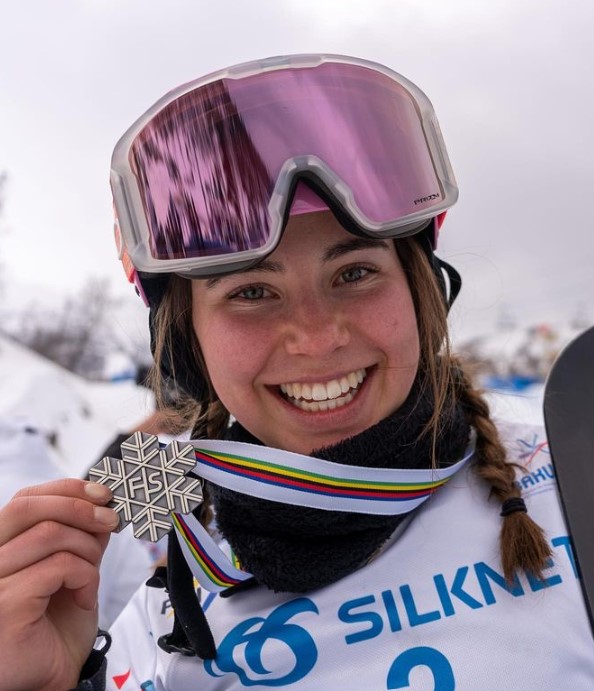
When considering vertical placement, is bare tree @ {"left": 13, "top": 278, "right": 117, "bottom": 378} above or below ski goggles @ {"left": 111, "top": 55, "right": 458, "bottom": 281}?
below

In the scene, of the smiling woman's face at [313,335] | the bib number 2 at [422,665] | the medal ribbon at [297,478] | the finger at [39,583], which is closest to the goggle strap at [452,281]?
the smiling woman's face at [313,335]

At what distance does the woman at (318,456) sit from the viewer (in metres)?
1.24

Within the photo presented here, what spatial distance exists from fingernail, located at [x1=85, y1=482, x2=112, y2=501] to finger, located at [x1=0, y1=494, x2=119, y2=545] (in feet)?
0.05

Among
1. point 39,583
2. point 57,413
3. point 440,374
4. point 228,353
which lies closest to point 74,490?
point 39,583

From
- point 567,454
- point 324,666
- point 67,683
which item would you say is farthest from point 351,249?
point 67,683

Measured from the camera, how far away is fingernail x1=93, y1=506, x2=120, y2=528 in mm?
1170

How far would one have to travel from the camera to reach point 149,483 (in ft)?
3.93

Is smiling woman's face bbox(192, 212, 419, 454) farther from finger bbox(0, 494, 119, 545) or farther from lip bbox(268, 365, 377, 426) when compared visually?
finger bbox(0, 494, 119, 545)

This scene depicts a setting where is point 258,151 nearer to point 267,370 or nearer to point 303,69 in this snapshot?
point 303,69

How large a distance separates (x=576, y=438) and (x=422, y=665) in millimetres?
584

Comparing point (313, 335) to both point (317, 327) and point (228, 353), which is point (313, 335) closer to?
point (317, 327)

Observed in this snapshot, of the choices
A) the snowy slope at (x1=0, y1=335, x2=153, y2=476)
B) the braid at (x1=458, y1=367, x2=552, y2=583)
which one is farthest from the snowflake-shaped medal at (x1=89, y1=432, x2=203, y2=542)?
the snowy slope at (x1=0, y1=335, x2=153, y2=476)

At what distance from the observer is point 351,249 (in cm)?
134

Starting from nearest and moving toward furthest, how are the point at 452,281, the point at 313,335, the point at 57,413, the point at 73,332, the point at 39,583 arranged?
1. the point at 39,583
2. the point at 313,335
3. the point at 452,281
4. the point at 57,413
5. the point at 73,332
